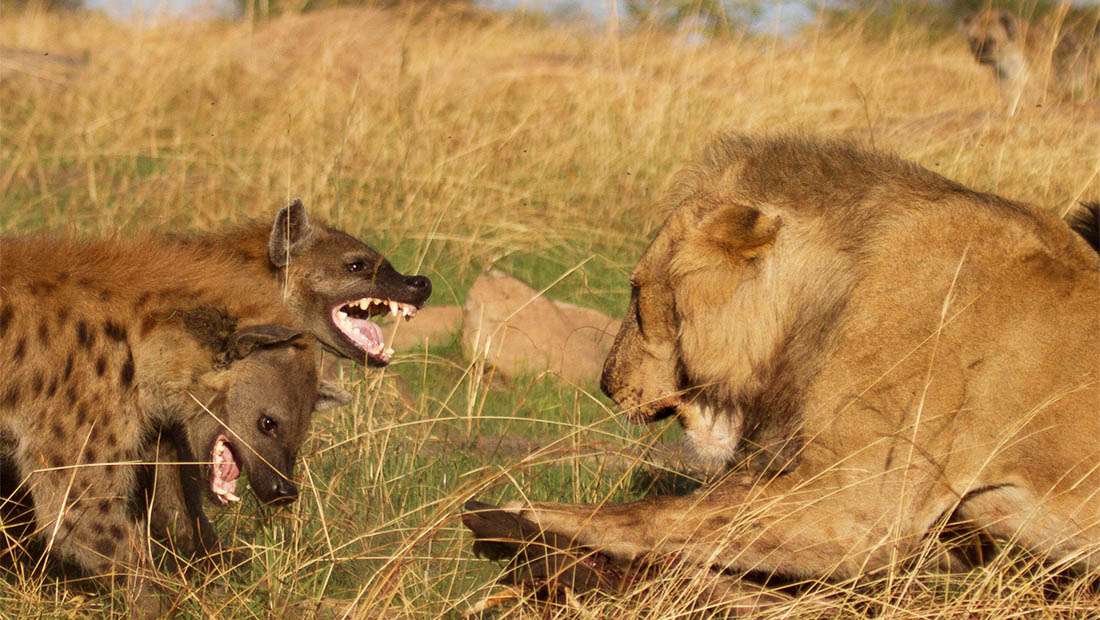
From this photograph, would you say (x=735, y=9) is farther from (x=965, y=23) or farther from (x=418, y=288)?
(x=418, y=288)

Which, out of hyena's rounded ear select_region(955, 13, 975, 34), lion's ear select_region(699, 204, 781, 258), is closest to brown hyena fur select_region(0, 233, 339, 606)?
lion's ear select_region(699, 204, 781, 258)

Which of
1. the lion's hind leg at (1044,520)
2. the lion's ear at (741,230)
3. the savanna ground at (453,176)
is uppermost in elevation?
the lion's ear at (741,230)

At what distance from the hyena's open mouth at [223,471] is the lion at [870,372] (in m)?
1.19

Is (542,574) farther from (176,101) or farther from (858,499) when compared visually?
(176,101)

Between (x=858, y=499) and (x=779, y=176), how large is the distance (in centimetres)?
103

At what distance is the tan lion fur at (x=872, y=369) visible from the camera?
10.6ft

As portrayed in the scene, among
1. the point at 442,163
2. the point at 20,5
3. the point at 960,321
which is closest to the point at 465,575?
the point at 960,321

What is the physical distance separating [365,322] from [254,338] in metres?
1.38

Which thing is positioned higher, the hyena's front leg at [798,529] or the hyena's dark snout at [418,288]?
the hyena's front leg at [798,529]

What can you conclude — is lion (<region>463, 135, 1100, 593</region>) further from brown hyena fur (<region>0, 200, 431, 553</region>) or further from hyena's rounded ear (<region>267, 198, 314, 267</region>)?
hyena's rounded ear (<region>267, 198, 314, 267</region>)

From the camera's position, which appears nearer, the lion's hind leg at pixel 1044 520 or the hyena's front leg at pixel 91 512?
the lion's hind leg at pixel 1044 520

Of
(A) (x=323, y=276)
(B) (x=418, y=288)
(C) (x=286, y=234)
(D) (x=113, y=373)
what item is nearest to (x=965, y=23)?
(B) (x=418, y=288)

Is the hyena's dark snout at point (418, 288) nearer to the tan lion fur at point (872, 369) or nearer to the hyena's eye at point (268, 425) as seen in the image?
the hyena's eye at point (268, 425)

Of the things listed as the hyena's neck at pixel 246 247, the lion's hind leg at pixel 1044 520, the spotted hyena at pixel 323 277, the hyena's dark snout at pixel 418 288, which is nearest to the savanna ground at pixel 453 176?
the lion's hind leg at pixel 1044 520
